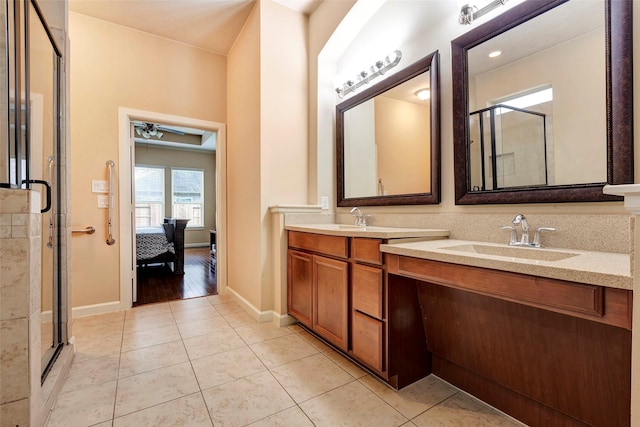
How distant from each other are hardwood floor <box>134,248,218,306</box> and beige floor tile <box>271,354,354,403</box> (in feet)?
6.75

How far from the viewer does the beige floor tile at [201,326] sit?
7.93 ft

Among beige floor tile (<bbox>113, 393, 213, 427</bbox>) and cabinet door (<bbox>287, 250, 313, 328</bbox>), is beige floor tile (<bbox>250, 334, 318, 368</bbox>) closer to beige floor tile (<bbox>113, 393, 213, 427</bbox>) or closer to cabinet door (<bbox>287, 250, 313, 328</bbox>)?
cabinet door (<bbox>287, 250, 313, 328</bbox>)

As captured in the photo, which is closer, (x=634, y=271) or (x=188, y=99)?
(x=634, y=271)

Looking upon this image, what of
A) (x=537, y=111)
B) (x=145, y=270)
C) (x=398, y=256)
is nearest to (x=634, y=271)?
(x=398, y=256)

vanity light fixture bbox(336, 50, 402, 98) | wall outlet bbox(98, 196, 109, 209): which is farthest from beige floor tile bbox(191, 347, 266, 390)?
vanity light fixture bbox(336, 50, 402, 98)

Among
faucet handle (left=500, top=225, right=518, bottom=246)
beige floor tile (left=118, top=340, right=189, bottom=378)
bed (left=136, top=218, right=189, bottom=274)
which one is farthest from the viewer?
bed (left=136, top=218, right=189, bottom=274)

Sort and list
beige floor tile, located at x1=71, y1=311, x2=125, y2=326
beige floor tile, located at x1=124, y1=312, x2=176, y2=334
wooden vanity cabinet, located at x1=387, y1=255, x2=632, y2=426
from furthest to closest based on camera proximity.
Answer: beige floor tile, located at x1=71, y1=311, x2=125, y2=326 → beige floor tile, located at x1=124, y1=312, x2=176, y2=334 → wooden vanity cabinet, located at x1=387, y1=255, x2=632, y2=426

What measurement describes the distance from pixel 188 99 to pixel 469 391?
381 cm

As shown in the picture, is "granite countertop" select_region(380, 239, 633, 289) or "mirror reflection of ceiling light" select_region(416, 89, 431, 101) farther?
"mirror reflection of ceiling light" select_region(416, 89, 431, 101)

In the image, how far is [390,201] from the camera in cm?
225

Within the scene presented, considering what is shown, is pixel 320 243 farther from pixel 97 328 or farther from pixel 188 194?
pixel 188 194

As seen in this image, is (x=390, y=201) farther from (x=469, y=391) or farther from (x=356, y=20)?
(x=356, y=20)

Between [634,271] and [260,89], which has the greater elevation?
[260,89]

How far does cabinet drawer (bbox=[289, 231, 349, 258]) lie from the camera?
6.28ft
